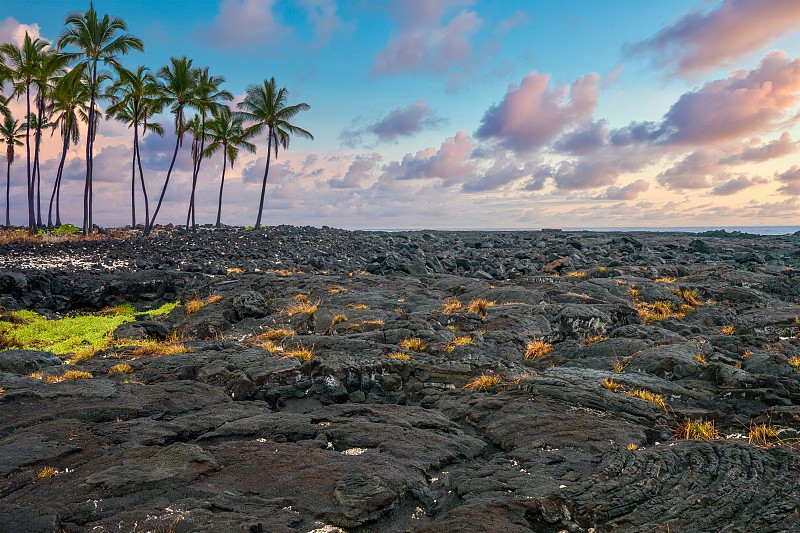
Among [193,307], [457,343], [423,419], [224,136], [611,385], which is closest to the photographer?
[423,419]

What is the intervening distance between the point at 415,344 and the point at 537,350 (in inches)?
149

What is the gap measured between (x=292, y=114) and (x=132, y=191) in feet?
85.1

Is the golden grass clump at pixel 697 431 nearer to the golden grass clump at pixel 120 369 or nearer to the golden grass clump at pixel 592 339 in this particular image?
the golden grass clump at pixel 592 339

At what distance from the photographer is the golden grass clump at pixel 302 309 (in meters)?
19.0

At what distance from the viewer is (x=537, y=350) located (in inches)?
569

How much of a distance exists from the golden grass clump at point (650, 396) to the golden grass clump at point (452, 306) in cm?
911

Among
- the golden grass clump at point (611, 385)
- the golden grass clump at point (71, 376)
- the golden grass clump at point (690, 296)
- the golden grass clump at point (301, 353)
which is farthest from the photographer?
the golden grass clump at point (690, 296)

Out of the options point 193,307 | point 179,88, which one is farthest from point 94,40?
point 193,307

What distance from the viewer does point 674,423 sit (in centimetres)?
847

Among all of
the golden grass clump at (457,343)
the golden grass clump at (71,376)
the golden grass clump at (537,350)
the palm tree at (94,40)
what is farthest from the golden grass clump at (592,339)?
the palm tree at (94,40)

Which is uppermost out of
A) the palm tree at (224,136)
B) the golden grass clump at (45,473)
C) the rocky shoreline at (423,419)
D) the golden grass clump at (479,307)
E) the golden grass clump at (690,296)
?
the palm tree at (224,136)

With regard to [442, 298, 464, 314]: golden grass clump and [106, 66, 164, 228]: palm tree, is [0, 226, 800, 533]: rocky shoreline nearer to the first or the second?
[442, 298, 464, 314]: golden grass clump

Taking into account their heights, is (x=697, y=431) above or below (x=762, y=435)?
below

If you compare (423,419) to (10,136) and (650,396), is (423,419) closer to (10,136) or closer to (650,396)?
(650,396)
